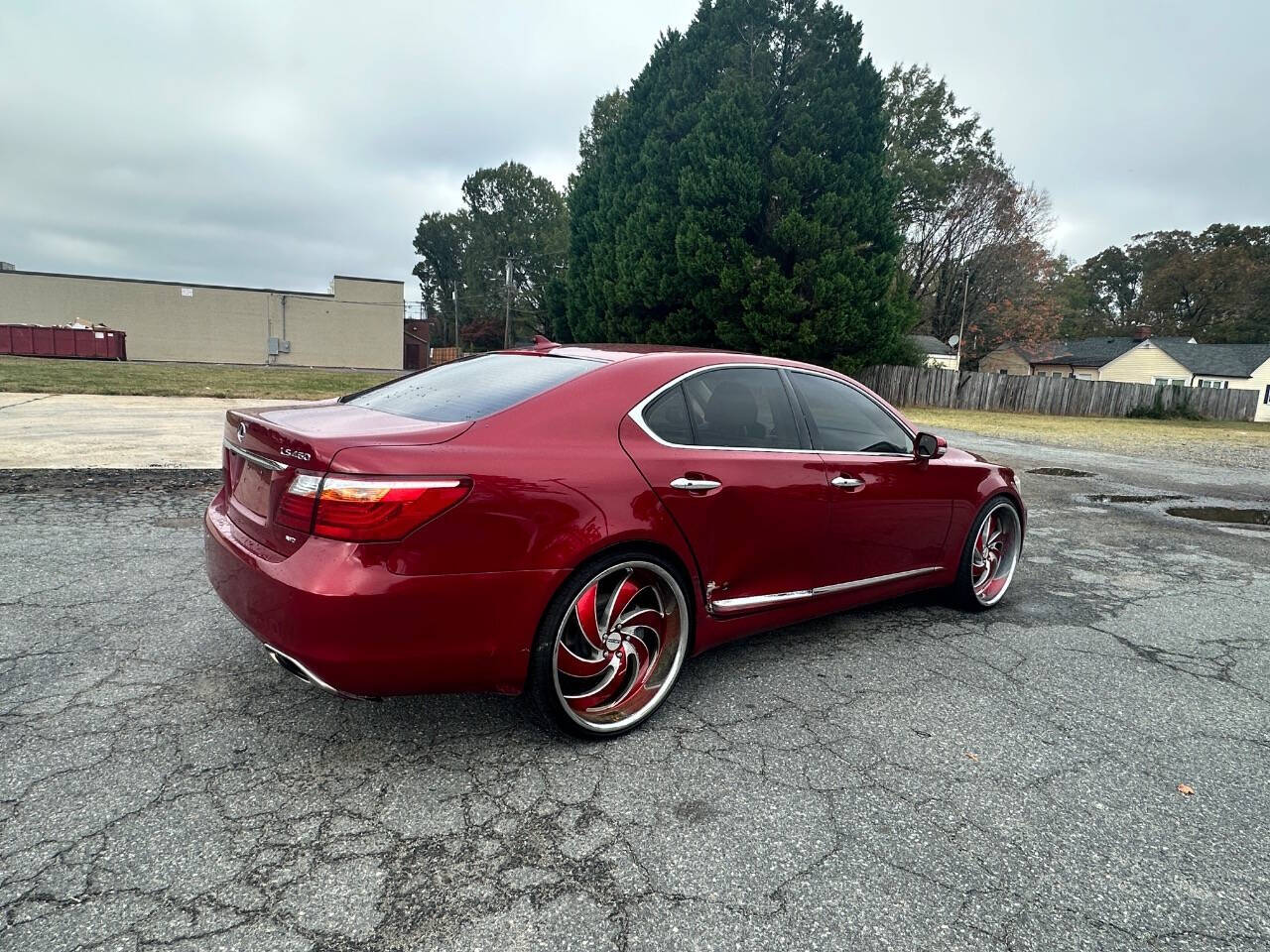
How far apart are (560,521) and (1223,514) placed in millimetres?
8960

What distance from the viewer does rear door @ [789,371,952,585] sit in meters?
3.43

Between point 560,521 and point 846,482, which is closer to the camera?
point 560,521

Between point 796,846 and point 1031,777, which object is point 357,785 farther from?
point 1031,777

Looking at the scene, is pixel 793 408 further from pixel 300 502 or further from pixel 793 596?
pixel 300 502

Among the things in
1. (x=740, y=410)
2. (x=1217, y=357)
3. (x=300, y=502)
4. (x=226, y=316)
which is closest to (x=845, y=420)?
(x=740, y=410)

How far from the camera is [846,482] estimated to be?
3400 millimetres

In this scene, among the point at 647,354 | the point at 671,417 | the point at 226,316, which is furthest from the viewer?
the point at 226,316

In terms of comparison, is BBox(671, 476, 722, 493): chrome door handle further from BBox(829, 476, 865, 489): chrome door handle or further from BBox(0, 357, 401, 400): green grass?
BBox(0, 357, 401, 400): green grass

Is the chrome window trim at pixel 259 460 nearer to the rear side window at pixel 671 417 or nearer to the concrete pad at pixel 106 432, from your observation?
the rear side window at pixel 671 417

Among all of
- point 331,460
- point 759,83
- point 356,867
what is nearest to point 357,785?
point 356,867

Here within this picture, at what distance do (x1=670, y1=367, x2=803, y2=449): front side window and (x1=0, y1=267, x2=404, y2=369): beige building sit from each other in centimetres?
4786

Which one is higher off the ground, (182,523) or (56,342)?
(56,342)

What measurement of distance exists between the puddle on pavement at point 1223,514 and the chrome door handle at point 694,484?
7459mm

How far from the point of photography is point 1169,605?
461cm
